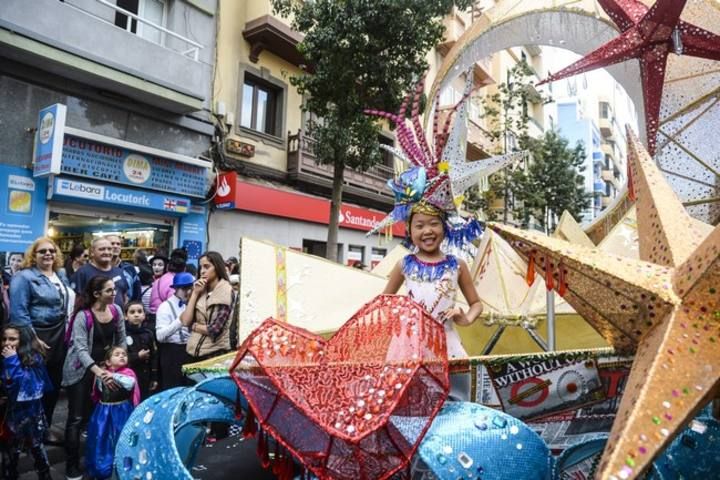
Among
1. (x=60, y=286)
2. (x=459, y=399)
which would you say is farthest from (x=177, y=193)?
(x=459, y=399)

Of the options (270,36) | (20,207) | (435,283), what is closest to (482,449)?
(435,283)

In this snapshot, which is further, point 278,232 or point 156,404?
point 278,232

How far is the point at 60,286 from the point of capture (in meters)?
3.73

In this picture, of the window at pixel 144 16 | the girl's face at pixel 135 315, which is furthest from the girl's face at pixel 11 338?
the window at pixel 144 16

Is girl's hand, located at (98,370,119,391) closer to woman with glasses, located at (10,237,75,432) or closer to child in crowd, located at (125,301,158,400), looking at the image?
woman with glasses, located at (10,237,75,432)

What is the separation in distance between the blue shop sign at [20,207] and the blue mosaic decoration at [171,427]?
681cm

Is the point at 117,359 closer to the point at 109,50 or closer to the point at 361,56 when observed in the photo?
the point at 361,56

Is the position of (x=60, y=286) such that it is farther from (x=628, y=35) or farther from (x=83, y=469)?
(x=628, y=35)

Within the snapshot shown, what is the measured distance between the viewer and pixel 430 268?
2541 millimetres

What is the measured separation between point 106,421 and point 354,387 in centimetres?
256

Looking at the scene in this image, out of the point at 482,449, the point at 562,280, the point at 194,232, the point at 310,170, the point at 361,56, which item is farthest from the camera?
the point at 310,170

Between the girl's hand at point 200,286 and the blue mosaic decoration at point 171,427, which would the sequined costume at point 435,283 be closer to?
the blue mosaic decoration at point 171,427

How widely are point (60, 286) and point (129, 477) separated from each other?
8.78 ft

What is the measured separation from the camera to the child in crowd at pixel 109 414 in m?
3.09
